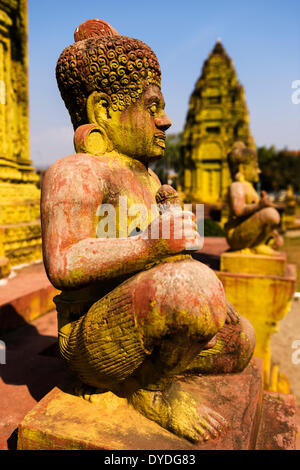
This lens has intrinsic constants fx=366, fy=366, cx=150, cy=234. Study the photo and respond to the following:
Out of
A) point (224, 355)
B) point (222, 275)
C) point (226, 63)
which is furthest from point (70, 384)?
point (226, 63)

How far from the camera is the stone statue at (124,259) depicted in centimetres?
142

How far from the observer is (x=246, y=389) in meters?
1.96

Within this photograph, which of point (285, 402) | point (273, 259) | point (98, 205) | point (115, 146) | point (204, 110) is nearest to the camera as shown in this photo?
point (98, 205)

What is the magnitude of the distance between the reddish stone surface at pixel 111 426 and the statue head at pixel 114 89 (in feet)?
4.03

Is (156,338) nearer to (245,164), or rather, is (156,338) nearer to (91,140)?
(91,140)

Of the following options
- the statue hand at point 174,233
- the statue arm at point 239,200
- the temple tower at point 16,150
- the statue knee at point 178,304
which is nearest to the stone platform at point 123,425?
the statue knee at point 178,304

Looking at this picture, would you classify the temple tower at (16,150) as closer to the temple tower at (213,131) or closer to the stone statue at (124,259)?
the stone statue at (124,259)

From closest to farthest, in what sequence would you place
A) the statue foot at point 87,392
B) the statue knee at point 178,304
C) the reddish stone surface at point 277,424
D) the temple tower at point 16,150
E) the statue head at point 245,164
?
the statue knee at point 178,304 < the statue foot at point 87,392 < the reddish stone surface at point 277,424 < the statue head at point 245,164 < the temple tower at point 16,150

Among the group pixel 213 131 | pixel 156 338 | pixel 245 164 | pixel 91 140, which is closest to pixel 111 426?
pixel 156 338

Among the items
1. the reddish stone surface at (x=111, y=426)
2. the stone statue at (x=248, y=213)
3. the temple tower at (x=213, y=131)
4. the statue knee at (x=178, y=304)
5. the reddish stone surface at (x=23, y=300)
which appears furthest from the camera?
the temple tower at (x=213, y=131)

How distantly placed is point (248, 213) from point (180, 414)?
3477 mm

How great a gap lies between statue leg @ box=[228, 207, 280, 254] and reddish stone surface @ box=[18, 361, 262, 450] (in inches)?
119
